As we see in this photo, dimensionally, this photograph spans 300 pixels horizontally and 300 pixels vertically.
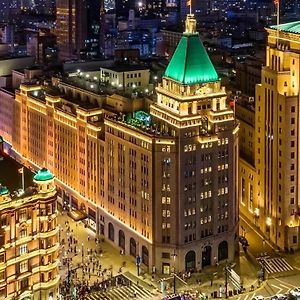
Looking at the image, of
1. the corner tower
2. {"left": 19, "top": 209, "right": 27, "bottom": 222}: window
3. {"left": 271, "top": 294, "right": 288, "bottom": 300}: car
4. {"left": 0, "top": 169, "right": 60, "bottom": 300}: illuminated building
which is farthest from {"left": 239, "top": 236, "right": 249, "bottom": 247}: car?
{"left": 19, "top": 209, "right": 27, "bottom": 222}: window

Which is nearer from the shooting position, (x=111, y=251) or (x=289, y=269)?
(x=289, y=269)

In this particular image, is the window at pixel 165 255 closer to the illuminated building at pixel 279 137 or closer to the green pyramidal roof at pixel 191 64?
the illuminated building at pixel 279 137

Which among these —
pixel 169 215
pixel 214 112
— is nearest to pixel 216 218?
pixel 169 215

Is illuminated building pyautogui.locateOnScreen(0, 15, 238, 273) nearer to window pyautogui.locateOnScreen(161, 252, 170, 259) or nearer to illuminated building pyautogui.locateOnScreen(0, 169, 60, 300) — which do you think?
window pyautogui.locateOnScreen(161, 252, 170, 259)

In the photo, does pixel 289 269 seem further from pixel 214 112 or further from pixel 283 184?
pixel 214 112

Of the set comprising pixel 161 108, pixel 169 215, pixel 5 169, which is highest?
pixel 161 108

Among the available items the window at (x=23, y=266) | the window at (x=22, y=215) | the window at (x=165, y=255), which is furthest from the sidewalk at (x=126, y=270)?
the window at (x=22, y=215)
